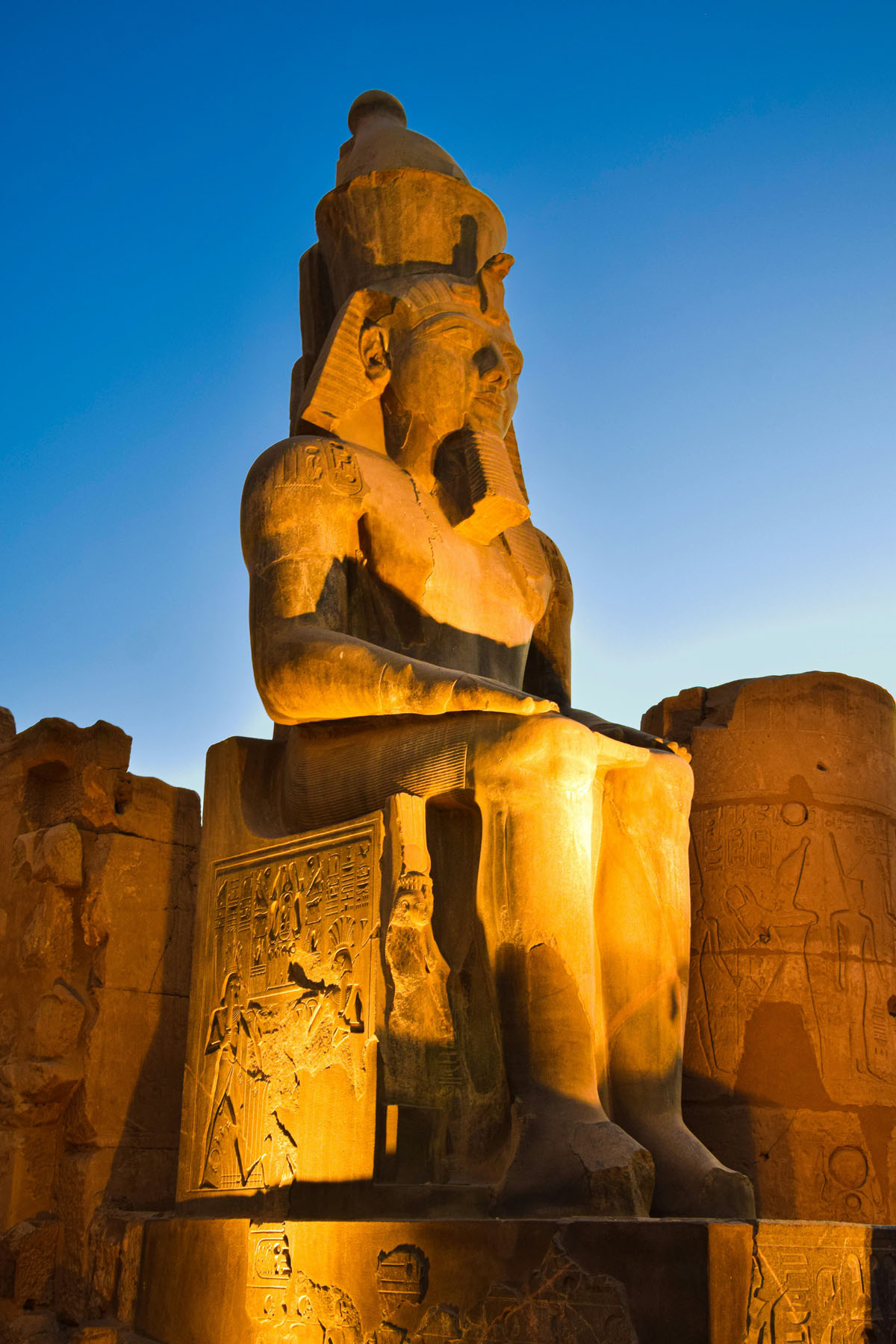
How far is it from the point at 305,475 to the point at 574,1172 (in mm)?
2205

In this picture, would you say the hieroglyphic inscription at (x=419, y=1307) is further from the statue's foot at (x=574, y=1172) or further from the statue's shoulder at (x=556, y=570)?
the statue's shoulder at (x=556, y=570)

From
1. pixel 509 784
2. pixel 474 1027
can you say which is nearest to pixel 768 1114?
pixel 474 1027

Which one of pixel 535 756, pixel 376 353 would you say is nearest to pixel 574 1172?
pixel 535 756

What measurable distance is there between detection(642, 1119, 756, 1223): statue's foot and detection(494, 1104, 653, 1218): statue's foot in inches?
→ 10.4

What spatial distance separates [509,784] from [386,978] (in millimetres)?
606

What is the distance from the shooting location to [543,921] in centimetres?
370

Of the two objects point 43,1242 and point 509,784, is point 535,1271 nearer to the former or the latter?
point 509,784

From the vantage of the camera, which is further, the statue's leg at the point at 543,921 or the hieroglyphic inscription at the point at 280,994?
the hieroglyphic inscription at the point at 280,994

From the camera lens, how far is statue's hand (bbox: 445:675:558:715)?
3.83 metres

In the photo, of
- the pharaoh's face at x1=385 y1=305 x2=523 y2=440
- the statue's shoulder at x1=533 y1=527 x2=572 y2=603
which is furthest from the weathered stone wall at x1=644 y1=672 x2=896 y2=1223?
the pharaoh's face at x1=385 y1=305 x2=523 y2=440

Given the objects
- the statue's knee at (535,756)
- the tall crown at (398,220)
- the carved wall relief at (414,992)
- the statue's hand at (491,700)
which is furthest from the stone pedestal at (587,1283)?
the tall crown at (398,220)

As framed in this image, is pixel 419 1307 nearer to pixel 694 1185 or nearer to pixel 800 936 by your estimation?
pixel 694 1185

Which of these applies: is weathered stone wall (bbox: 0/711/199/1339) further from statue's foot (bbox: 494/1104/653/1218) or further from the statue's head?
statue's foot (bbox: 494/1104/653/1218)

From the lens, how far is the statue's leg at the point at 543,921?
3479 millimetres
